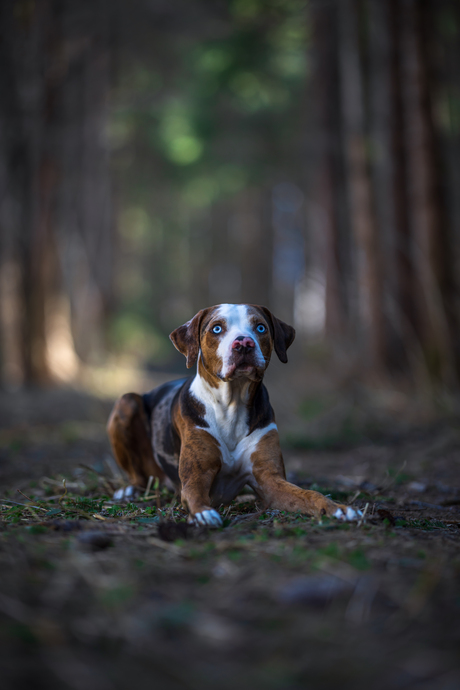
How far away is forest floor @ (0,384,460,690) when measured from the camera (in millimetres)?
1685

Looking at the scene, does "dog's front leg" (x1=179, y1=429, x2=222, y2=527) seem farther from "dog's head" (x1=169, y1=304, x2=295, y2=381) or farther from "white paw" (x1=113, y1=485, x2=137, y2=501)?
"white paw" (x1=113, y1=485, x2=137, y2=501)

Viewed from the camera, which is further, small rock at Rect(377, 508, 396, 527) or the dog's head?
the dog's head

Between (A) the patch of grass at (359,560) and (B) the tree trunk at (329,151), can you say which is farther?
(B) the tree trunk at (329,151)

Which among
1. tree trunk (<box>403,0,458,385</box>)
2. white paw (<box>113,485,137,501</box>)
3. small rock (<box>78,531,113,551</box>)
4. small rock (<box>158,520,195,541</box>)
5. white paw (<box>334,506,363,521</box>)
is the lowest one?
white paw (<box>113,485,137,501</box>)

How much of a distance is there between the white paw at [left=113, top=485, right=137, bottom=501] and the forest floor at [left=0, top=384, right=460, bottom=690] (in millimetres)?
620

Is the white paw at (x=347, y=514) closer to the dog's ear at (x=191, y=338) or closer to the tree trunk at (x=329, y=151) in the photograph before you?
the dog's ear at (x=191, y=338)

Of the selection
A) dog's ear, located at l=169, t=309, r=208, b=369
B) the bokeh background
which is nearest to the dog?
dog's ear, located at l=169, t=309, r=208, b=369

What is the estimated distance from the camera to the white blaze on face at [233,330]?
3.63m

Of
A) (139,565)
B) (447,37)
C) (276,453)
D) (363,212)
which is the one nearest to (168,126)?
(447,37)

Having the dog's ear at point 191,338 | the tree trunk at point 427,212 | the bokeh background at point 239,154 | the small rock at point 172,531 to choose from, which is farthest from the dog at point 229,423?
the bokeh background at point 239,154

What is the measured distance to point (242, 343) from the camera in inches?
141

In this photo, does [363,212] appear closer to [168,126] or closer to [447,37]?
[447,37]

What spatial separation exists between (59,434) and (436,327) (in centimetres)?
565

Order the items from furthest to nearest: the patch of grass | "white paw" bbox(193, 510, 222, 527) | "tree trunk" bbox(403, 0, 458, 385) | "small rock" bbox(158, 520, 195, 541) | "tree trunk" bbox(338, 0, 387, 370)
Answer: "tree trunk" bbox(338, 0, 387, 370), "tree trunk" bbox(403, 0, 458, 385), "white paw" bbox(193, 510, 222, 527), "small rock" bbox(158, 520, 195, 541), the patch of grass
